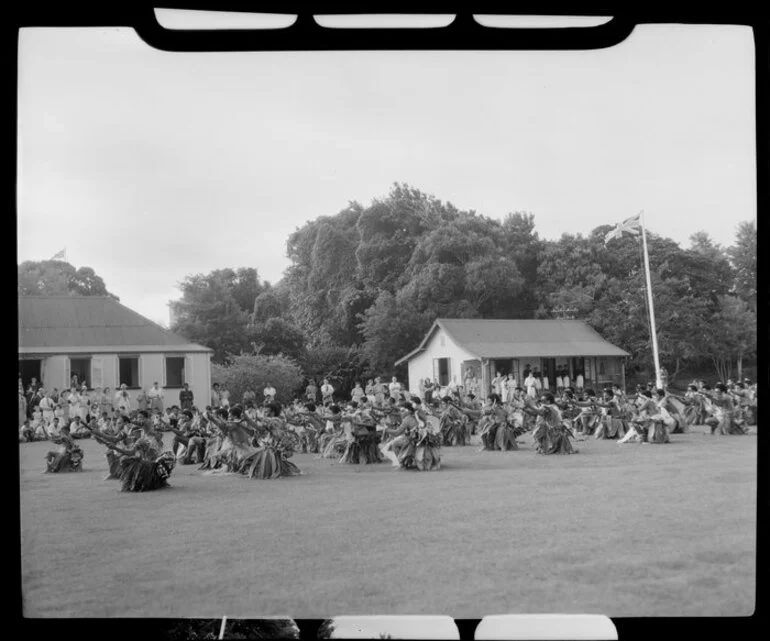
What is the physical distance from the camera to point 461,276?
5.74 m

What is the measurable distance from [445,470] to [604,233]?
4342 mm

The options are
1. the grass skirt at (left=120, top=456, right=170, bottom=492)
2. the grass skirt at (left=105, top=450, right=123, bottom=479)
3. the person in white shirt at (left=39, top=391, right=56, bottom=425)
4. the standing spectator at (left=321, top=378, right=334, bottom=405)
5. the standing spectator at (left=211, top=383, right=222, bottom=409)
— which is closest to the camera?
the person in white shirt at (left=39, top=391, right=56, bottom=425)

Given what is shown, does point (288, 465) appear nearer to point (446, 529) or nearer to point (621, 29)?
point (446, 529)

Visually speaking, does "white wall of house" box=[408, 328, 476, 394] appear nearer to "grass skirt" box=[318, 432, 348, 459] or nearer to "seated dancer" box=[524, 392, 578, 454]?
"seated dancer" box=[524, 392, 578, 454]

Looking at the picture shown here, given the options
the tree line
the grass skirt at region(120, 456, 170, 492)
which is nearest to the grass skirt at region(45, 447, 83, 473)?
the grass skirt at region(120, 456, 170, 492)

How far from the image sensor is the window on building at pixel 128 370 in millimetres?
5660

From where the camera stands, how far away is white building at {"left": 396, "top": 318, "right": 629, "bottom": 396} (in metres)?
5.88

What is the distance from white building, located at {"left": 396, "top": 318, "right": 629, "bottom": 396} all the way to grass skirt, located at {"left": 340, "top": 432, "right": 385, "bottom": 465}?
326cm

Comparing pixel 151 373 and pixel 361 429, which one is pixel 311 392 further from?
pixel 361 429

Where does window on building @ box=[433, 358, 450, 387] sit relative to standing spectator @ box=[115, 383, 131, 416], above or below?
above

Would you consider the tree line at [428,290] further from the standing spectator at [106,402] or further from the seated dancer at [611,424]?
the seated dancer at [611,424]

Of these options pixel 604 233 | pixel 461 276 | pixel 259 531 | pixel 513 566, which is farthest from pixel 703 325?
pixel 259 531

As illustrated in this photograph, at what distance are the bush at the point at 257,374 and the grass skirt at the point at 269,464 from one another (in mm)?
2188

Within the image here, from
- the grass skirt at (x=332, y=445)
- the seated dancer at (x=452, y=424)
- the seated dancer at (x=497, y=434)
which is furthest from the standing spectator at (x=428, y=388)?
the seated dancer at (x=497, y=434)
